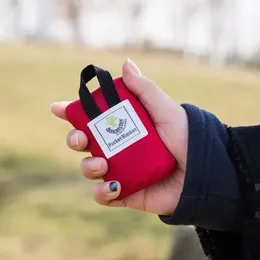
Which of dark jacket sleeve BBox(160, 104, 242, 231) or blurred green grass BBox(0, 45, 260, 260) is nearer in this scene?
dark jacket sleeve BBox(160, 104, 242, 231)

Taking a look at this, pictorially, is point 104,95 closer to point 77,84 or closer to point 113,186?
point 113,186

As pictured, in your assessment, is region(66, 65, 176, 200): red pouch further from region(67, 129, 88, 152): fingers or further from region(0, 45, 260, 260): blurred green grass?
region(0, 45, 260, 260): blurred green grass

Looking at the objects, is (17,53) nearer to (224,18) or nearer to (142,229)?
(224,18)

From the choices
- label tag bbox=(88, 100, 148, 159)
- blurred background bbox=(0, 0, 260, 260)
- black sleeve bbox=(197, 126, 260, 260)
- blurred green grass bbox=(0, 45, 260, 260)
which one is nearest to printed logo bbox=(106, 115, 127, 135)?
label tag bbox=(88, 100, 148, 159)

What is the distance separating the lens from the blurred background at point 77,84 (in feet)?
5.26

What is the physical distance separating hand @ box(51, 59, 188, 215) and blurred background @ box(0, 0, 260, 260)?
23.1 inches

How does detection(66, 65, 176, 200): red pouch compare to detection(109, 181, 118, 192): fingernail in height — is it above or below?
above

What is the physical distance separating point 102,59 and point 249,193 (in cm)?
189

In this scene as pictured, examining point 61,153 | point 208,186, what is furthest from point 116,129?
point 61,153

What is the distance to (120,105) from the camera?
0.62 meters

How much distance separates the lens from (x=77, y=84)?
226 centimetres

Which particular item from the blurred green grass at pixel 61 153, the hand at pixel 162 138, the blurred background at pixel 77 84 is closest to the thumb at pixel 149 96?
the hand at pixel 162 138

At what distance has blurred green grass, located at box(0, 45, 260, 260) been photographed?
1588 mm

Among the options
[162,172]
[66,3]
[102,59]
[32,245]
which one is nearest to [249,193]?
[162,172]
